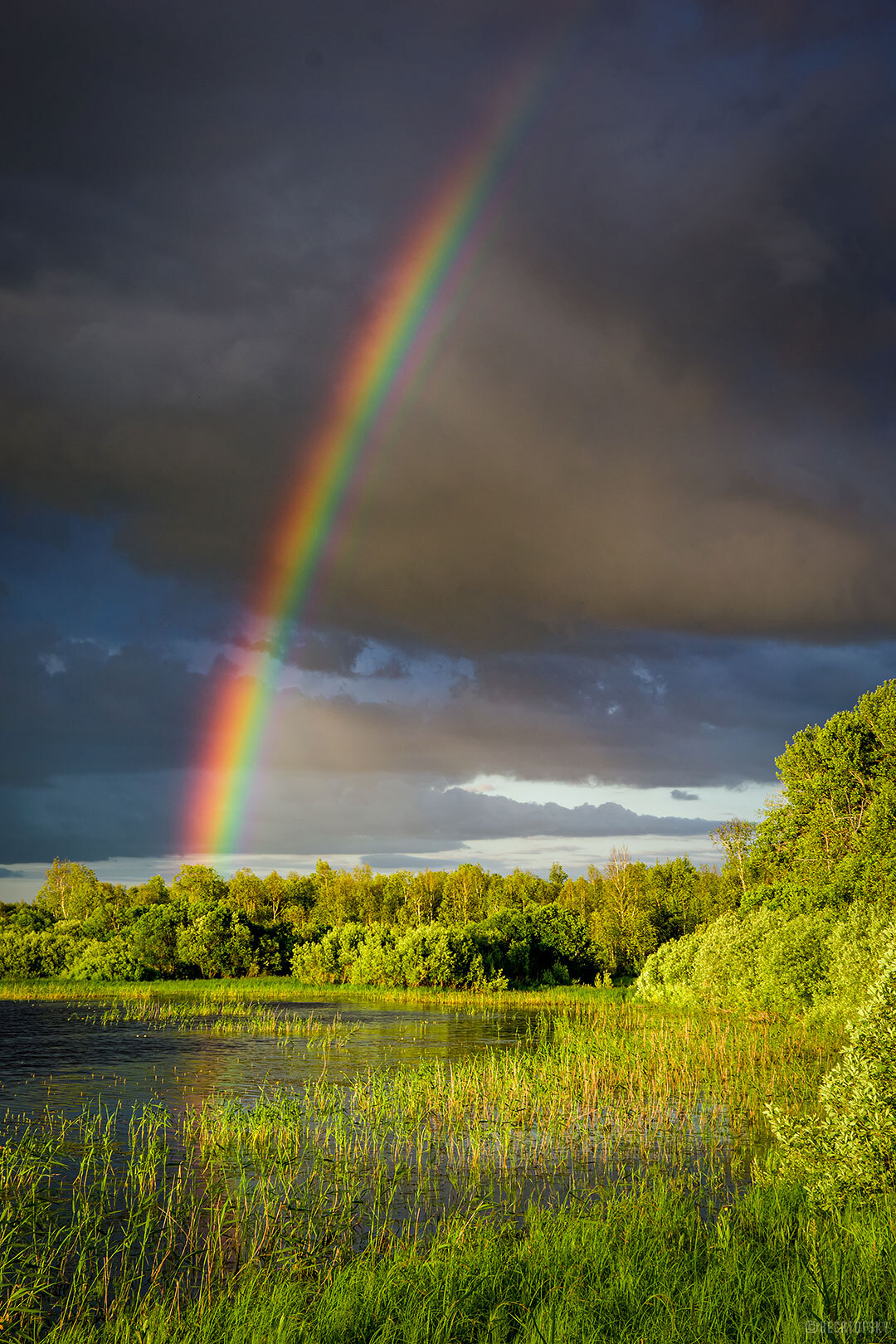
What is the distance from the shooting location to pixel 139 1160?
18.3 m

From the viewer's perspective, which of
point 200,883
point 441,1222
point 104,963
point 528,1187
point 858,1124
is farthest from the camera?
point 200,883

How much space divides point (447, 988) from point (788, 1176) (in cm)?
7036

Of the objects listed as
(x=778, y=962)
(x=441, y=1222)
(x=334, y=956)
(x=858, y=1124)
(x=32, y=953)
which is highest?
(x=858, y=1124)

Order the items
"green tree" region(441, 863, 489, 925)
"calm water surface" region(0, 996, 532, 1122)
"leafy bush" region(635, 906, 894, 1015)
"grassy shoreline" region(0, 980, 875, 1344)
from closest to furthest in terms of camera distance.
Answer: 1. "grassy shoreline" region(0, 980, 875, 1344)
2. "calm water surface" region(0, 996, 532, 1122)
3. "leafy bush" region(635, 906, 894, 1015)
4. "green tree" region(441, 863, 489, 925)

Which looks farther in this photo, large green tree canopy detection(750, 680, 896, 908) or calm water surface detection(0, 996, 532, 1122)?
large green tree canopy detection(750, 680, 896, 908)

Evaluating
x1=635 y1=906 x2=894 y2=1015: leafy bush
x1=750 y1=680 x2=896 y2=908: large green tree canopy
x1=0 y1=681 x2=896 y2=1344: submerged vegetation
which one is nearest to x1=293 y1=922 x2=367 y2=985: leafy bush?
x1=635 y1=906 x2=894 y2=1015: leafy bush

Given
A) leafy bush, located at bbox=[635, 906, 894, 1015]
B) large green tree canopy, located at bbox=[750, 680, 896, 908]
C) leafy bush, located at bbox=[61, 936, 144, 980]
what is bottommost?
leafy bush, located at bbox=[61, 936, 144, 980]

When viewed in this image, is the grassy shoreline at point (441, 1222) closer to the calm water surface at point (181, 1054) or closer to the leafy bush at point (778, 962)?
the calm water surface at point (181, 1054)

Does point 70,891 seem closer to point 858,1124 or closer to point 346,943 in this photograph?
point 346,943

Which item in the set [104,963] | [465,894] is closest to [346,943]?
[104,963]

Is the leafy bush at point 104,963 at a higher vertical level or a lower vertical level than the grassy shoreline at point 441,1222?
lower

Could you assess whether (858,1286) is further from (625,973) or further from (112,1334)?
(625,973)

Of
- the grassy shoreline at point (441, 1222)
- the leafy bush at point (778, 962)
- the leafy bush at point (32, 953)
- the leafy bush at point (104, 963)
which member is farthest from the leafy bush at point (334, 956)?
the grassy shoreline at point (441, 1222)

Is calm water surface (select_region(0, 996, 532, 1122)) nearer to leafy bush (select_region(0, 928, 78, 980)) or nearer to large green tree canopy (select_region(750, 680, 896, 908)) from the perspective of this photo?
large green tree canopy (select_region(750, 680, 896, 908))
